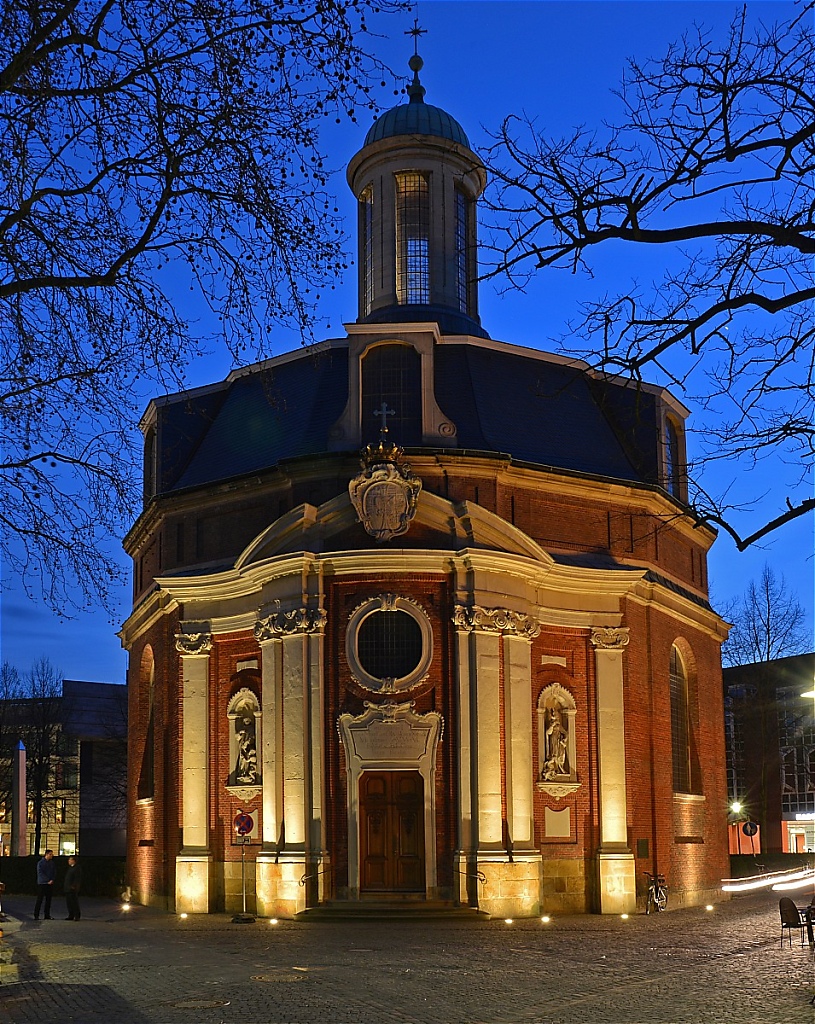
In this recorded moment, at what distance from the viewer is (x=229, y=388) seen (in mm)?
34406

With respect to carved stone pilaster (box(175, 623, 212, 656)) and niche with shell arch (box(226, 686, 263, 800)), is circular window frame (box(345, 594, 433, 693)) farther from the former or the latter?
carved stone pilaster (box(175, 623, 212, 656))

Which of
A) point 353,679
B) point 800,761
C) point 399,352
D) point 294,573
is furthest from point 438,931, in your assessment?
point 800,761

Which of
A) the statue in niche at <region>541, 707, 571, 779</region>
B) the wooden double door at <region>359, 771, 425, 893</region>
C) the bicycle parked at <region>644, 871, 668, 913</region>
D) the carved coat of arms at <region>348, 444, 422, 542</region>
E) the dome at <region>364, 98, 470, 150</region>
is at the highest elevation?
the dome at <region>364, 98, 470, 150</region>

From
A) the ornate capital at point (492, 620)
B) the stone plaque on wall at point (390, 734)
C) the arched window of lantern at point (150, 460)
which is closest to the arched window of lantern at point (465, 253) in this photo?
the arched window of lantern at point (150, 460)

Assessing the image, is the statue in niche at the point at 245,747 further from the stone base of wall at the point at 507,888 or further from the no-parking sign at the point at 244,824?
the stone base of wall at the point at 507,888

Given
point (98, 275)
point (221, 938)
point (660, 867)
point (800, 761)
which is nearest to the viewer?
point (98, 275)

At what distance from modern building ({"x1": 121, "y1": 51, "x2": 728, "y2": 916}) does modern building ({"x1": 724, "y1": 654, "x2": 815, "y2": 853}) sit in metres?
20.4

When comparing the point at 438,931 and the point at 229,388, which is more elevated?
the point at 229,388

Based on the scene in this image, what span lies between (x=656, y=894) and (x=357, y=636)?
884 centimetres

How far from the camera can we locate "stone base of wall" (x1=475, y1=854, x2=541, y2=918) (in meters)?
26.5

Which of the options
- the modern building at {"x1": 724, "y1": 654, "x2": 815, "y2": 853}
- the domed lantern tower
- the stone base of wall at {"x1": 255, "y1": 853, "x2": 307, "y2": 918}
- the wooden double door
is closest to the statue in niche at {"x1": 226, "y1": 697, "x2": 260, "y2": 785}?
the stone base of wall at {"x1": 255, "y1": 853, "x2": 307, "y2": 918}

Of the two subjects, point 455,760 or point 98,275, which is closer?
point 98,275

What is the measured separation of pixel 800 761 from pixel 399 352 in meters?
44.6

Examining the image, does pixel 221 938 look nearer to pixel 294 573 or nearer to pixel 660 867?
pixel 294 573
